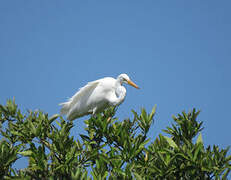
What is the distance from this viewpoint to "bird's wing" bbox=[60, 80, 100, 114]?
21.2 feet

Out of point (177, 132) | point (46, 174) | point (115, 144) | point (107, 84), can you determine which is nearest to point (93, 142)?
point (115, 144)

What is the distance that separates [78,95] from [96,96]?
43 centimetres

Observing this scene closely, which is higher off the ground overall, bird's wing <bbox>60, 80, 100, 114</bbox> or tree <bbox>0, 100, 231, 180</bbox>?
bird's wing <bbox>60, 80, 100, 114</bbox>

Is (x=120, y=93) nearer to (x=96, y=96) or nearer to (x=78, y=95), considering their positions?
(x=96, y=96)

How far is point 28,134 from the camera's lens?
4062mm

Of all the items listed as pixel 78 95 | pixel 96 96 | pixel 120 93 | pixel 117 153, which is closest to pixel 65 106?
pixel 78 95

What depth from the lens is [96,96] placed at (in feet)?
21.0

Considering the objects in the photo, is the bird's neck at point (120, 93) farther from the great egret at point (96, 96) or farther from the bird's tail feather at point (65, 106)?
the bird's tail feather at point (65, 106)

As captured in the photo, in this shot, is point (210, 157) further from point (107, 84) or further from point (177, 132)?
point (107, 84)

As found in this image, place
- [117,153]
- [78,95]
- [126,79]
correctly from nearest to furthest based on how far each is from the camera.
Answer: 1. [117,153]
2. [126,79]
3. [78,95]

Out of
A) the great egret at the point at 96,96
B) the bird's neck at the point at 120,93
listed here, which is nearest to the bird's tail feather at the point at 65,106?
the great egret at the point at 96,96

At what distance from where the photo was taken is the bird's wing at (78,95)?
648cm

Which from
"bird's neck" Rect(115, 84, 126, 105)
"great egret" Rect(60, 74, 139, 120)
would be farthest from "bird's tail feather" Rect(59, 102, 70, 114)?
"bird's neck" Rect(115, 84, 126, 105)

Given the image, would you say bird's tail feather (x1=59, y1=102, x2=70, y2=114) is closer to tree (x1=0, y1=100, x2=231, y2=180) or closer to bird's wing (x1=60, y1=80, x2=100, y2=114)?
bird's wing (x1=60, y1=80, x2=100, y2=114)
